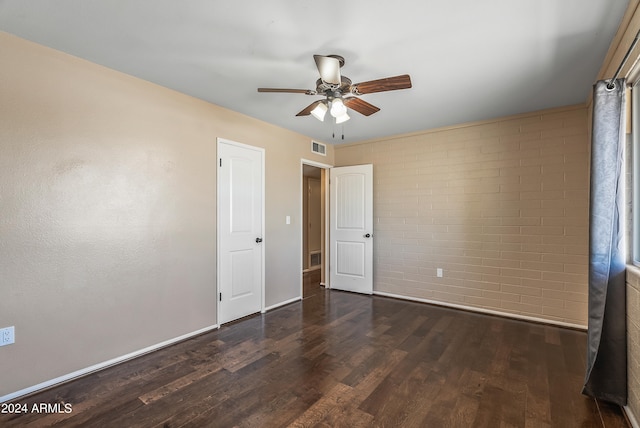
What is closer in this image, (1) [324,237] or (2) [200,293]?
(2) [200,293]

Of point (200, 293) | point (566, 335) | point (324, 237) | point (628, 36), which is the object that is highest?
point (628, 36)

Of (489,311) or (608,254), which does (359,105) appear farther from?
(489,311)

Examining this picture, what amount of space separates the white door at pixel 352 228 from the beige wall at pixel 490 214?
0.46ft

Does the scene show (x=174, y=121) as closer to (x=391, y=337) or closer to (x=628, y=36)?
(x=391, y=337)

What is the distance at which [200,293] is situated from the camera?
3234mm

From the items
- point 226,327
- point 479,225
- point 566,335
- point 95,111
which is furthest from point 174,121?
point 566,335

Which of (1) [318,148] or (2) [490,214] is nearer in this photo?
(2) [490,214]

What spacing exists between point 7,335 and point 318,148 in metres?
4.04

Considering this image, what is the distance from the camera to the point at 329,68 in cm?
203

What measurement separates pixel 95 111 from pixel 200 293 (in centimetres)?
191

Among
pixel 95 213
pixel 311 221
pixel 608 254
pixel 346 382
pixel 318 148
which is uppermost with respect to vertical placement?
pixel 318 148

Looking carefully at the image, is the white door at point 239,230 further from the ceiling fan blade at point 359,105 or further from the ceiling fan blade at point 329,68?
the ceiling fan blade at point 329,68

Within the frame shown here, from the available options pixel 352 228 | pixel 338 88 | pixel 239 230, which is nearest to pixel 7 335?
pixel 239 230

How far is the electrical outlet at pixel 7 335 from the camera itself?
6.69ft
